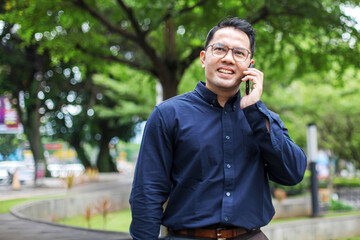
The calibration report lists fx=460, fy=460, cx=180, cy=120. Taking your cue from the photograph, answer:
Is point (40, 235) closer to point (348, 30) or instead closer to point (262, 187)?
point (262, 187)

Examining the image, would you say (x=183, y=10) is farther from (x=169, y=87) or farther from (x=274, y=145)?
(x=274, y=145)

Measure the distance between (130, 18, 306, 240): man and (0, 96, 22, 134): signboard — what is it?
6.13 m

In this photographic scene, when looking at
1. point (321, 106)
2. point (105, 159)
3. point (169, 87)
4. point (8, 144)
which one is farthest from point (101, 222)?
point (105, 159)

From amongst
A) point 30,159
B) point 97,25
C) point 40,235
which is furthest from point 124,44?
point 40,235

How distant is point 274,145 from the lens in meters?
2.15

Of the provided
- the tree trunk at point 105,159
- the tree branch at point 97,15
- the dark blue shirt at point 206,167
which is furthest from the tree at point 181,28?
the tree trunk at point 105,159

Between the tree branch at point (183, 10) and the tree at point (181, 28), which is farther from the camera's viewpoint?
the tree branch at point (183, 10)

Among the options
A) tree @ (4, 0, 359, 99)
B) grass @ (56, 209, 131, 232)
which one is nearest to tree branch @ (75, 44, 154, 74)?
tree @ (4, 0, 359, 99)

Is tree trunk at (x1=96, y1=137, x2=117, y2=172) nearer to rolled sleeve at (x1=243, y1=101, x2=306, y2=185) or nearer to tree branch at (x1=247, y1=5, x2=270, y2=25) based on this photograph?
tree branch at (x1=247, y1=5, x2=270, y2=25)

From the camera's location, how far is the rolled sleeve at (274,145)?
7.11 ft

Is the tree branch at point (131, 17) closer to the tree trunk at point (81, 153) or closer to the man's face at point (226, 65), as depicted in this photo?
the man's face at point (226, 65)

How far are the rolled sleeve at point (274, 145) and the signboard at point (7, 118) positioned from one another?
6.35 m

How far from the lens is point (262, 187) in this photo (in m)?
2.29

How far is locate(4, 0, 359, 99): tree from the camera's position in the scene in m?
7.46
